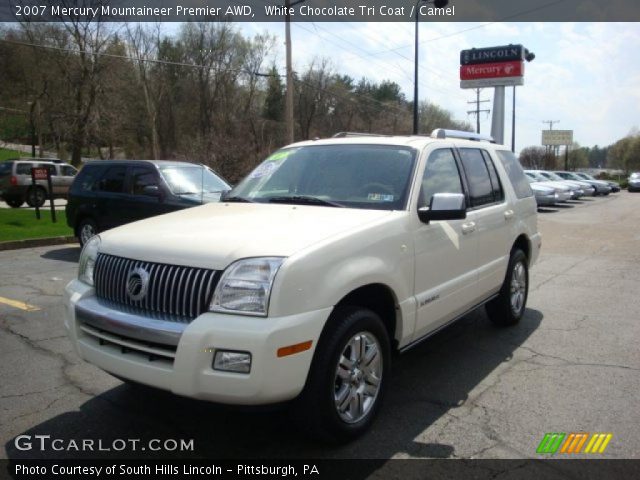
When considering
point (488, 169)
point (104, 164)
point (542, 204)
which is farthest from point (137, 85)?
point (488, 169)

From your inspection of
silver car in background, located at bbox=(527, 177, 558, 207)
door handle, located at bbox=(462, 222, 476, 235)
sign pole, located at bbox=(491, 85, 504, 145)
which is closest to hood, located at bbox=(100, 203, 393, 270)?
door handle, located at bbox=(462, 222, 476, 235)

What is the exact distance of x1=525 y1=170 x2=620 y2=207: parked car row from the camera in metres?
23.5

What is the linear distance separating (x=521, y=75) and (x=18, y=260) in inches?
1158

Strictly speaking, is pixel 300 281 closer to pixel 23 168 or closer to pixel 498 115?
pixel 23 168

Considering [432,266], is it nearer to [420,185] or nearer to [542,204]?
[420,185]

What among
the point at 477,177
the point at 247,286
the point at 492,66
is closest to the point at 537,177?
the point at 492,66

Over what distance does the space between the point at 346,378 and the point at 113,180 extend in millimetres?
8091

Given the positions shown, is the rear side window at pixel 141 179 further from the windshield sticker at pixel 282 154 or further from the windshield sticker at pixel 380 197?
the windshield sticker at pixel 380 197

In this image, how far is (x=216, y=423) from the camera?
11.4ft

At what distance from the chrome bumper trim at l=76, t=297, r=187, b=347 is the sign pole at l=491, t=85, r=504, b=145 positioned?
3052 cm

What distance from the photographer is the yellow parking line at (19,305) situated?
621cm

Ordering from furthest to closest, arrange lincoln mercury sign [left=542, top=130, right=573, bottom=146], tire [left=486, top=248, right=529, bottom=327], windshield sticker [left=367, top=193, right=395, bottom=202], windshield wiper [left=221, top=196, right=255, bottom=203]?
1. lincoln mercury sign [left=542, top=130, right=573, bottom=146]
2. tire [left=486, top=248, right=529, bottom=327]
3. windshield wiper [left=221, top=196, right=255, bottom=203]
4. windshield sticker [left=367, top=193, right=395, bottom=202]

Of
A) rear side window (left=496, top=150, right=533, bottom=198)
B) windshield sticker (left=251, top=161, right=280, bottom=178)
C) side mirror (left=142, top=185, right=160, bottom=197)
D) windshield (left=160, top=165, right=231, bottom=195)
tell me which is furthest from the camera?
windshield (left=160, top=165, right=231, bottom=195)

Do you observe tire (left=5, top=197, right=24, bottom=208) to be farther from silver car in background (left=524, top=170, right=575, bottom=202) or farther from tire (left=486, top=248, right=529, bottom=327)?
silver car in background (left=524, top=170, right=575, bottom=202)
